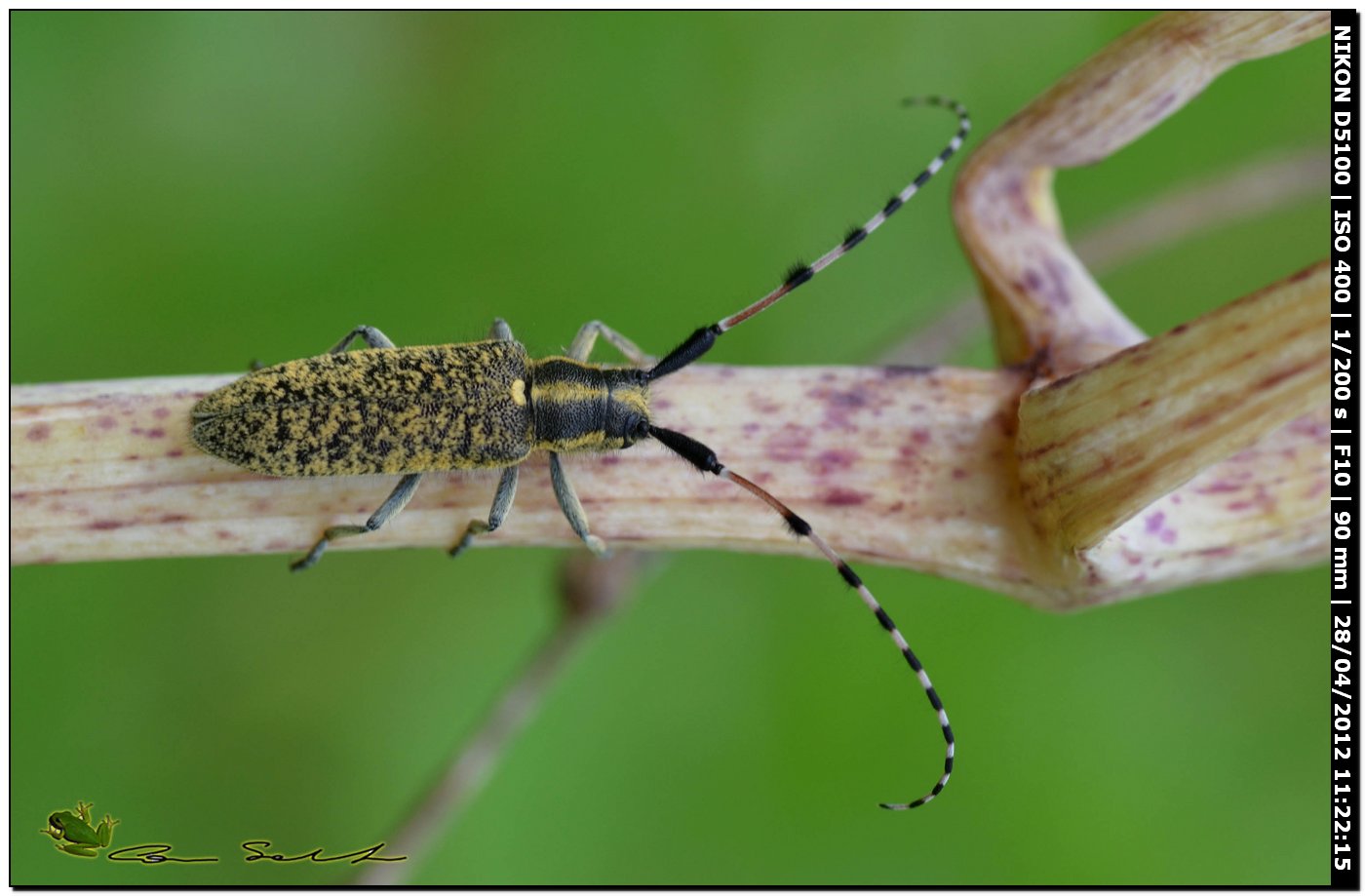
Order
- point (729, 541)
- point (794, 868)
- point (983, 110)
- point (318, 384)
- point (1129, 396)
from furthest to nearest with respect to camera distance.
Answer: point (983, 110) < point (794, 868) < point (318, 384) < point (729, 541) < point (1129, 396)

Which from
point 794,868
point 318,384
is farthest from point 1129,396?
point 794,868

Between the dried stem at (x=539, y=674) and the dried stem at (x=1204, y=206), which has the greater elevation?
the dried stem at (x=1204, y=206)

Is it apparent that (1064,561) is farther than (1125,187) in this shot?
No

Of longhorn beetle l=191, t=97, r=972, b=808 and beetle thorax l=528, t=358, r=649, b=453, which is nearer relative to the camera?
longhorn beetle l=191, t=97, r=972, b=808

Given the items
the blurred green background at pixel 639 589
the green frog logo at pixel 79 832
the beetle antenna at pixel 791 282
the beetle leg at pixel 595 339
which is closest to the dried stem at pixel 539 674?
the beetle antenna at pixel 791 282

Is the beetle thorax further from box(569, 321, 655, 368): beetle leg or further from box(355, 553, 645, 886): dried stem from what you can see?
box(355, 553, 645, 886): dried stem

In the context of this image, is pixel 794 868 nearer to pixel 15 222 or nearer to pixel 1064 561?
pixel 1064 561
